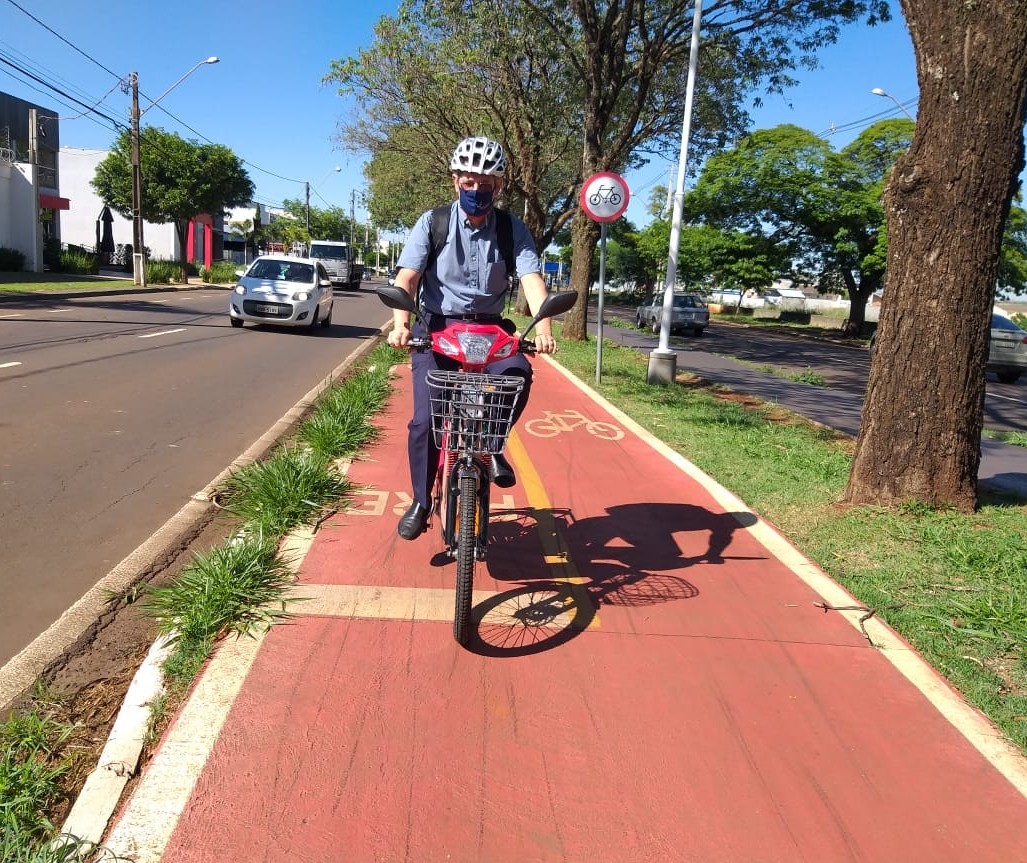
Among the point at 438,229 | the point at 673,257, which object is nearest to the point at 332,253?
the point at 673,257

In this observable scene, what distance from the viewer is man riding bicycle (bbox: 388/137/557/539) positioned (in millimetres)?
3805

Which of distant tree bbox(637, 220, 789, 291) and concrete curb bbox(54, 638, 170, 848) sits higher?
distant tree bbox(637, 220, 789, 291)

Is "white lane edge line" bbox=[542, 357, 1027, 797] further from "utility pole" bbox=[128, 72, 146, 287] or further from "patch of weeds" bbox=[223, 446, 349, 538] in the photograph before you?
"utility pole" bbox=[128, 72, 146, 287]

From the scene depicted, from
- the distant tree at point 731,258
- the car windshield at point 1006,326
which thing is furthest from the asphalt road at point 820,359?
the distant tree at point 731,258

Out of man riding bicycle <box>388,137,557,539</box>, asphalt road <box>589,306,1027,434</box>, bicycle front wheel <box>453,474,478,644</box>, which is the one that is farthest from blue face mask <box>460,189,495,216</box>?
asphalt road <box>589,306,1027,434</box>

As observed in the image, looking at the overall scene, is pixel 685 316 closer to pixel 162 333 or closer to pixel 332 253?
pixel 162 333

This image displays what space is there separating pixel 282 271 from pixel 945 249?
1541cm

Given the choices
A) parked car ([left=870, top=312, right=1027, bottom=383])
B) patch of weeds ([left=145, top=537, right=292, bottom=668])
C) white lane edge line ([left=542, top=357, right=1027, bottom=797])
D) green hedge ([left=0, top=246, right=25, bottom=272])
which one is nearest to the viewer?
white lane edge line ([left=542, top=357, right=1027, bottom=797])

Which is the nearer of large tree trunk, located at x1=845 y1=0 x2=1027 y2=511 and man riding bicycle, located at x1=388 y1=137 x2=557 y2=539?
man riding bicycle, located at x1=388 y1=137 x2=557 y2=539

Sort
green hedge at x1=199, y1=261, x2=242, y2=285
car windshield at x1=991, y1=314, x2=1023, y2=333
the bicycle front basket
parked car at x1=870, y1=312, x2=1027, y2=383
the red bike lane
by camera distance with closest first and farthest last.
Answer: the red bike lane < the bicycle front basket < parked car at x1=870, y1=312, x2=1027, y2=383 < car windshield at x1=991, y1=314, x2=1023, y2=333 < green hedge at x1=199, y1=261, x2=242, y2=285

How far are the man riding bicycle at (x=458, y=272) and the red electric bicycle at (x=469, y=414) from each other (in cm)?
26

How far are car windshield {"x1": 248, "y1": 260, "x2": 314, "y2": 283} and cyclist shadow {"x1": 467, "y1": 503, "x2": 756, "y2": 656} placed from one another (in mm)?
14084

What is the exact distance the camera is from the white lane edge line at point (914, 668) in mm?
2820

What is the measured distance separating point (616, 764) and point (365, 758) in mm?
828
